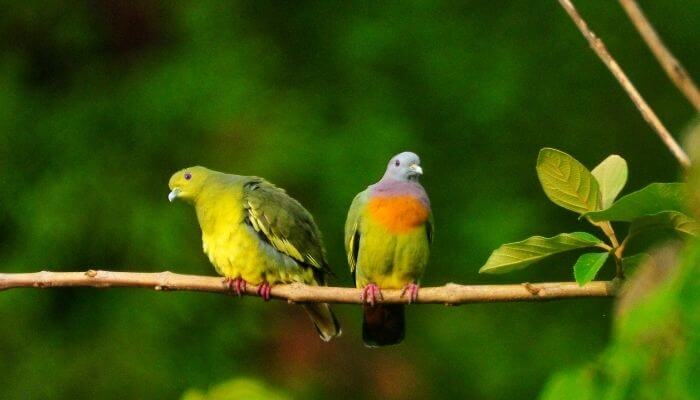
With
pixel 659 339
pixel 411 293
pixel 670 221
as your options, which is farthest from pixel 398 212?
pixel 659 339

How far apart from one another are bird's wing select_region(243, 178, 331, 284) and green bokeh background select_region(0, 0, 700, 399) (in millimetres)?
2977

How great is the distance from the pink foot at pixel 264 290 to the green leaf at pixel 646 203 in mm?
1228

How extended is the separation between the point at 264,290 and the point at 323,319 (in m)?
0.66

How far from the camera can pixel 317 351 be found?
6527 millimetres

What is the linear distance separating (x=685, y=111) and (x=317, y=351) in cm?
248

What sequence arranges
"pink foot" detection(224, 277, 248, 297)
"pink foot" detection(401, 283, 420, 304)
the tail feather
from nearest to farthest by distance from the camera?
"pink foot" detection(401, 283, 420, 304) < "pink foot" detection(224, 277, 248, 297) < the tail feather

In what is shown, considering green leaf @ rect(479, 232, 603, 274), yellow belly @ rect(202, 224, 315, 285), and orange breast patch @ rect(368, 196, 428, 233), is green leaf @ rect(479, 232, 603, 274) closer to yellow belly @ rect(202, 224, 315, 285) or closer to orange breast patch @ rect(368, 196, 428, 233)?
orange breast patch @ rect(368, 196, 428, 233)

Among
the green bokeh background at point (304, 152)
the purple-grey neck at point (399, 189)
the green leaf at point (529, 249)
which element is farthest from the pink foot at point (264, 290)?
the green bokeh background at point (304, 152)

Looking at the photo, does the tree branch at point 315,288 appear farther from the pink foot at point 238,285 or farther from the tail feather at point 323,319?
the tail feather at point 323,319

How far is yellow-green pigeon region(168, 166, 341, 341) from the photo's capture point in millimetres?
3111

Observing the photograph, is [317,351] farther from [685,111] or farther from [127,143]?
[685,111]

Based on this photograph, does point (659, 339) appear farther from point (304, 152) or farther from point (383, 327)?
point (304, 152)

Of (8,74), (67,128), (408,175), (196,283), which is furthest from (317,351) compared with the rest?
(196,283)

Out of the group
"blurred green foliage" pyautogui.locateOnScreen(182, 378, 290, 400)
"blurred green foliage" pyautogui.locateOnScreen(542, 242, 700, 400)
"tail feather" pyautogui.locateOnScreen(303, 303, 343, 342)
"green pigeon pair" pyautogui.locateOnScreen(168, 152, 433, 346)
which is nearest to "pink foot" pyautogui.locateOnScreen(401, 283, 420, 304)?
"green pigeon pair" pyautogui.locateOnScreen(168, 152, 433, 346)
